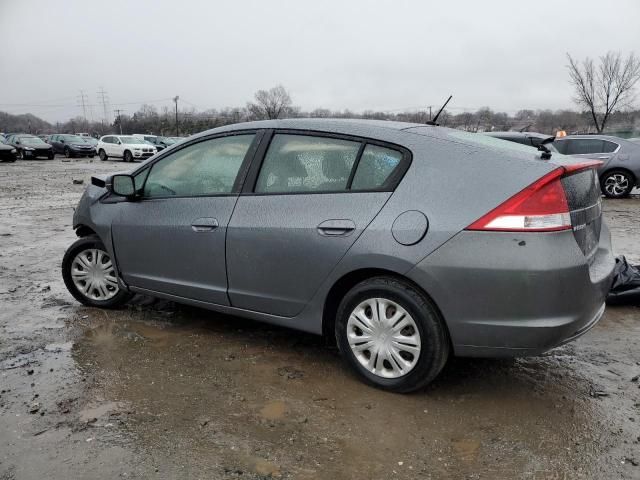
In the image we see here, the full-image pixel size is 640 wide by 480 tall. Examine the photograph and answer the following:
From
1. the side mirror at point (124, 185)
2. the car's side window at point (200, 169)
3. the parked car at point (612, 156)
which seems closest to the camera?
the car's side window at point (200, 169)

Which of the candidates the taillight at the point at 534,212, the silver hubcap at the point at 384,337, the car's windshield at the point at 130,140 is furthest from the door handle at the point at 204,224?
the car's windshield at the point at 130,140

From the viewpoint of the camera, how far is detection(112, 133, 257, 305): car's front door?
379 cm

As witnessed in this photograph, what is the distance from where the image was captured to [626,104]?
112 feet

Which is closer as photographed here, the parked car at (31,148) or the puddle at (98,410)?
the puddle at (98,410)

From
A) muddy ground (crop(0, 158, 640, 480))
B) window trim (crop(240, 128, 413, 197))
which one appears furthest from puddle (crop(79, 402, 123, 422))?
window trim (crop(240, 128, 413, 197))

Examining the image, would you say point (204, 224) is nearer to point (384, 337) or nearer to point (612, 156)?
point (384, 337)

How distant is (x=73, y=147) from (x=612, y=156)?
110 feet

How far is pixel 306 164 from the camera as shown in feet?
11.6

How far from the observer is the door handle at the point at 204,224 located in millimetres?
3752

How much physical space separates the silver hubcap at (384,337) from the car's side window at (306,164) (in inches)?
30.1

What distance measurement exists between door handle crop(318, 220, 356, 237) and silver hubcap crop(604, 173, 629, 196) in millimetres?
12111

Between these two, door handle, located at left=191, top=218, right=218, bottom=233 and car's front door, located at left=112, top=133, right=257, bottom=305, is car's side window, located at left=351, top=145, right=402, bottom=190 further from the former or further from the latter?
door handle, located at left=191, top=218, right=218, bottom=233

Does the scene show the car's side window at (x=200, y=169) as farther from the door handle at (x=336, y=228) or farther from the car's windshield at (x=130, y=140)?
the car's windshield at (x=130, y=140)

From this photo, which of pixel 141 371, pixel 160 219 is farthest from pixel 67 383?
pixel 160 219
